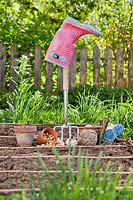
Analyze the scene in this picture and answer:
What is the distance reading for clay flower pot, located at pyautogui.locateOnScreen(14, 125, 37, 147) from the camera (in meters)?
4.64

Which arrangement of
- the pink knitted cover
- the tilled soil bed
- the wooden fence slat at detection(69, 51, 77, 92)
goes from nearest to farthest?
the tilled soil bed, the pink knitted cover, the wooden fence slat at detection(69, 51, 77, 92)

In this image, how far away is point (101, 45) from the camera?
38.3 ft

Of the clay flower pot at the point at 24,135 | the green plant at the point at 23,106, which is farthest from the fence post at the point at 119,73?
the clay flower pot at the point at 24,135

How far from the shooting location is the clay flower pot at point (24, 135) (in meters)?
4.64

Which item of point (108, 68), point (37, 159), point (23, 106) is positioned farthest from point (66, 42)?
point (108, 68)

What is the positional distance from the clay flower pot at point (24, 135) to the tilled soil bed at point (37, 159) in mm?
55

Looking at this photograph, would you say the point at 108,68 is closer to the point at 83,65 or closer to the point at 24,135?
the point at 83,65

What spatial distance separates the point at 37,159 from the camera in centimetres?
390

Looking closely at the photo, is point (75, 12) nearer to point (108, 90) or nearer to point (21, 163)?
point (108, 90)

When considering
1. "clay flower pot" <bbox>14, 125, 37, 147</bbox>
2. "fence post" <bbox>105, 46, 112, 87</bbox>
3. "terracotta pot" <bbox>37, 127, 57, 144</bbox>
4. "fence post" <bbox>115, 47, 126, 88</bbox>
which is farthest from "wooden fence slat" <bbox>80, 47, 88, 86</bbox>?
"clay flower pot" <bbox>14, 125, 37, 147</bbox>

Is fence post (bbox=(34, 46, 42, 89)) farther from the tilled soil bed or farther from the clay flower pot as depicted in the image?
the clay flower pot

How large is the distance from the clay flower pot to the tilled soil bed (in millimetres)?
55

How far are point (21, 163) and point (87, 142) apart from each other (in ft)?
3.25

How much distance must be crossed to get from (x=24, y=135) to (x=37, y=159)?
2.42 feet
